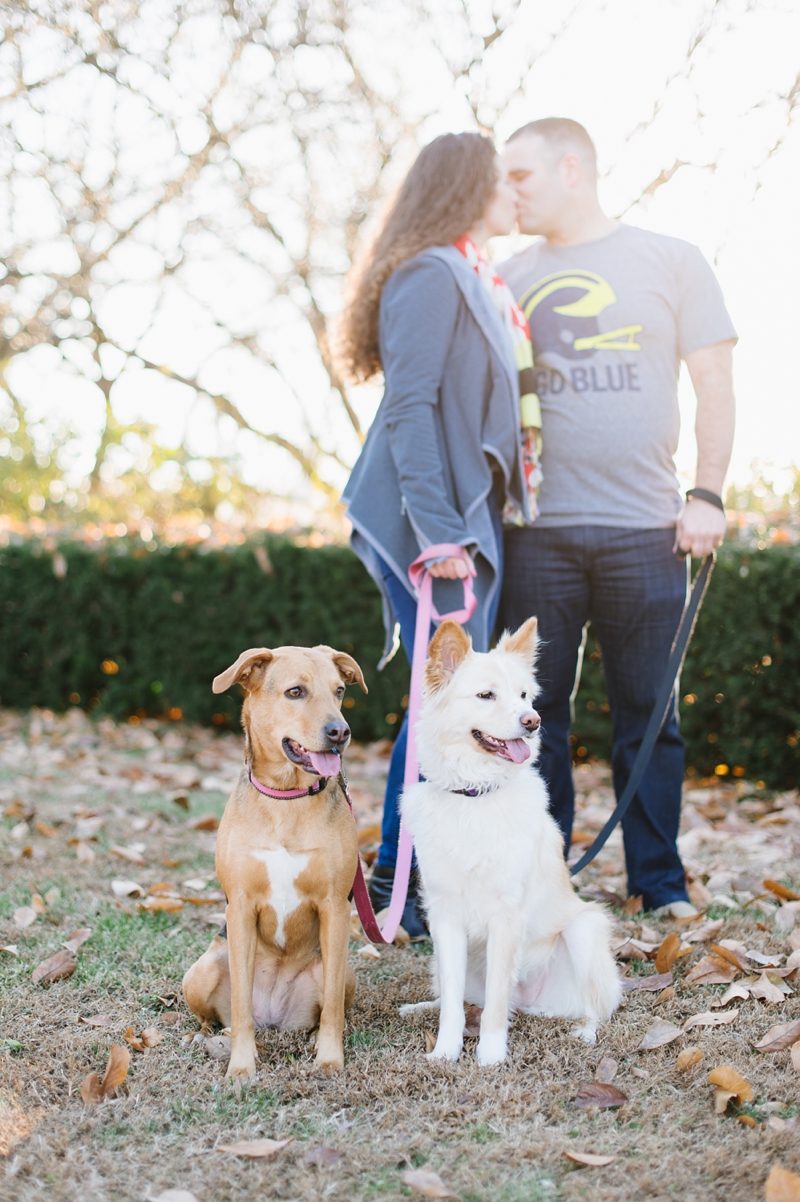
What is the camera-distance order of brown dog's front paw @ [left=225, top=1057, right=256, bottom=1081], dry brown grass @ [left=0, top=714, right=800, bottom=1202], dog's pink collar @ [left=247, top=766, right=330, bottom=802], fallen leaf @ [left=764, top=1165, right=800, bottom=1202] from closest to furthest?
fallen leaf @ [left=764, top=1165, right=800, bottom=1202] < dry brown grass @ [left=0, top=714, right=800, bottom=1202] < brown dog's front paw @ [left=225, top=1057, right=256, bottom=1081] < dog's pink collar @ [left=247, top=766, right=330, bottom=802]

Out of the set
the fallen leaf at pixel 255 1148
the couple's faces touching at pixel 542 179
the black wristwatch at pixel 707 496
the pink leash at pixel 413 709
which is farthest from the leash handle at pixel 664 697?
the fallen leaf at pixel 255 1148

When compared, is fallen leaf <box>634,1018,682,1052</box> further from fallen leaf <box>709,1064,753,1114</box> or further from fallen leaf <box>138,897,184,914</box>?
fallen leaf <box>138,897,184,914</box>

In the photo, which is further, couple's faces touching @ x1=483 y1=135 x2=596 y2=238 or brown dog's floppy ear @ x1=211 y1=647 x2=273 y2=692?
couple's faces touching @ x1=483 y1=135 x2=596 y2=238

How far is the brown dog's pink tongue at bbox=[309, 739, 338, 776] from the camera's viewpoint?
258 cm

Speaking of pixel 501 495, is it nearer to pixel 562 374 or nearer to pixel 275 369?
pixel 562 374

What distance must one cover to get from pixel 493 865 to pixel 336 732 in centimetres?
59

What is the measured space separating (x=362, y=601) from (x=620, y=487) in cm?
408

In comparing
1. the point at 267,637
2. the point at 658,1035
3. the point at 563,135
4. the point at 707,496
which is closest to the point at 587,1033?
the point at 658,1035

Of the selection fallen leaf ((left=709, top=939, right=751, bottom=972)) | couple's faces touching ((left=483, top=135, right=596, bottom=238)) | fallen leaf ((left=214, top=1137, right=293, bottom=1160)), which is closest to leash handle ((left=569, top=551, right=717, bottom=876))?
fallen leaf ((left=709, top=939, right=751, bottom=972))

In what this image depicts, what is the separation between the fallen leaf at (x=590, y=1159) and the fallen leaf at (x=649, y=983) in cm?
104

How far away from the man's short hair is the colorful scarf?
0.62 metres

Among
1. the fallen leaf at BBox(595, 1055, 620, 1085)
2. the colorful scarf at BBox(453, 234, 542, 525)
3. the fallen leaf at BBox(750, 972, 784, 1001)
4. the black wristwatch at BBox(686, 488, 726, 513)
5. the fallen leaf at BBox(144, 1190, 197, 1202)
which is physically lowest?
the fallen leaf at BBox(595, 1055, 620, 1085)

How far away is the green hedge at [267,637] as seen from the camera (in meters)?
6.00

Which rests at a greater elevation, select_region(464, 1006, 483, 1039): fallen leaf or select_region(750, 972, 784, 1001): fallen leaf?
select_region(750, 972, 784, 1001): fallen leaf
